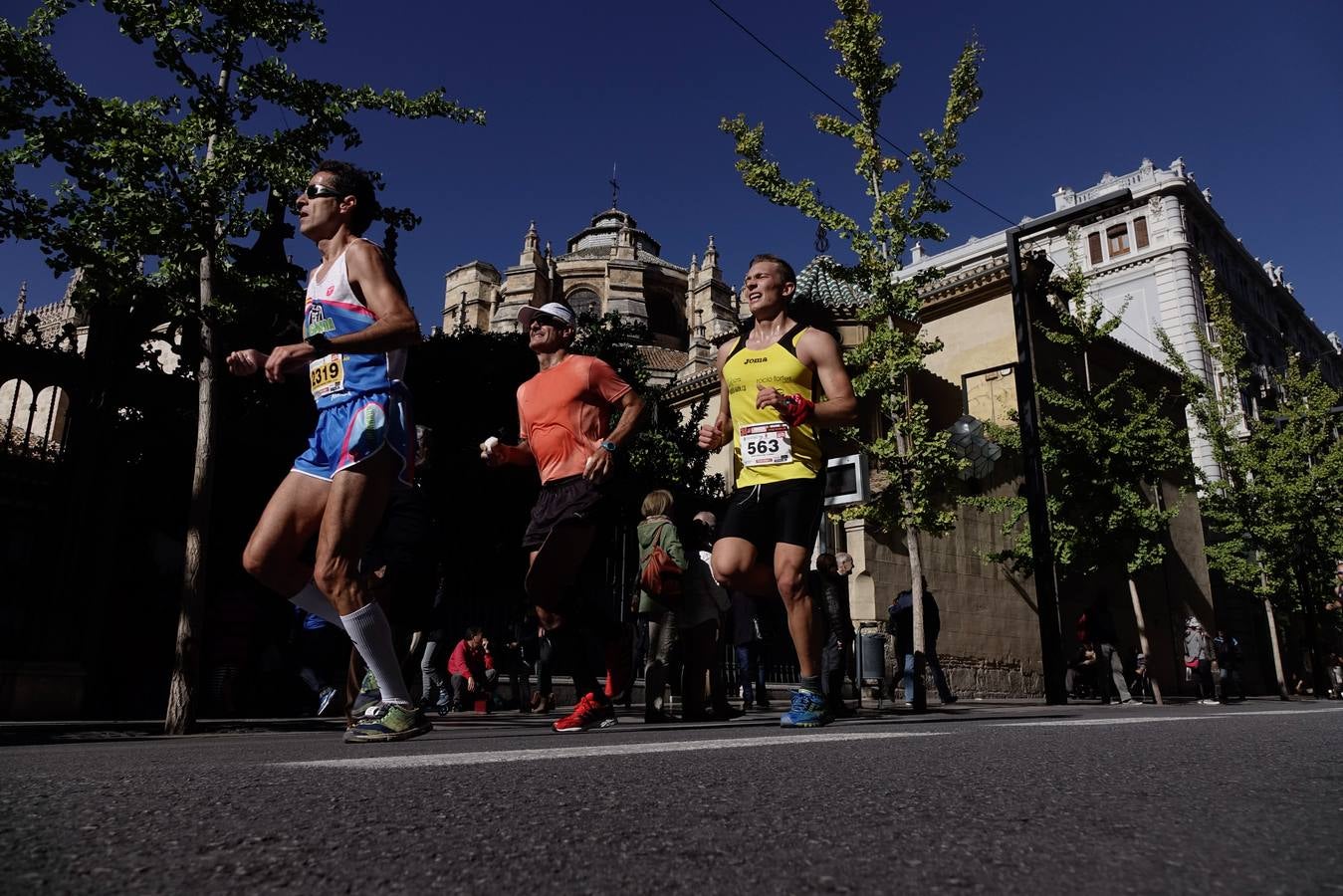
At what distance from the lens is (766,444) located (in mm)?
4793

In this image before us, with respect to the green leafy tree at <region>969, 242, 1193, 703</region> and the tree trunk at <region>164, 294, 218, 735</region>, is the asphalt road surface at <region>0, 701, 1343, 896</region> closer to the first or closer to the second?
the tree trunk at <region>164, 294, 218, 735</region>

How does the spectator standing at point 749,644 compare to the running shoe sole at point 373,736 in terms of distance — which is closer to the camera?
the running shoe sole at point 373,736

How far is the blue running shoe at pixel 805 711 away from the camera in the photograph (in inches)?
179

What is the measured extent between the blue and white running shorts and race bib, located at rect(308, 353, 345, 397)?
9cm

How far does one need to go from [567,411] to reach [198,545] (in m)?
4.20

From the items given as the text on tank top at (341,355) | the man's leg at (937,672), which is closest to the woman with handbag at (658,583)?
the text on tank top at (341,355)

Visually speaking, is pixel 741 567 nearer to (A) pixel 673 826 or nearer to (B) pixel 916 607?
(A) pixel 673 826

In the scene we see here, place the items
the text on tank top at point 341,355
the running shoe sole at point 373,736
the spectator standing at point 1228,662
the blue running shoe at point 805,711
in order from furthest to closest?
the spectator standing at point 1228,662 → the blue running shoe at point 805,711 → the text on tank top at point 341,355 → the running shoe sole at point 373,736

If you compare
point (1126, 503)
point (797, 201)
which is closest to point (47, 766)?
Result: point (797, 201)

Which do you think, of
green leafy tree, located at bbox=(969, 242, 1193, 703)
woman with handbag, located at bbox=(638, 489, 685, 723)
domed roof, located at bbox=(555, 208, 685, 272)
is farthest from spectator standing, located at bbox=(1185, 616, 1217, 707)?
domed roof, located at bbox=(555, 208, 685, 272)

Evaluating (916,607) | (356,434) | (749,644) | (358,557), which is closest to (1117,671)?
(916,607)

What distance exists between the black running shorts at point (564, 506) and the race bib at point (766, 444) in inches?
32.9

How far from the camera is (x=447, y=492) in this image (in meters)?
19.9

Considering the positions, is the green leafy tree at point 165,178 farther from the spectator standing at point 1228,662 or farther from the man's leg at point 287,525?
the spectator standing at point 1228,662
